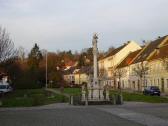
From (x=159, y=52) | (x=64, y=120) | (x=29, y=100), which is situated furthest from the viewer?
(x=159, y=52)

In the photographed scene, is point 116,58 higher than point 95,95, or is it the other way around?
point 116,58

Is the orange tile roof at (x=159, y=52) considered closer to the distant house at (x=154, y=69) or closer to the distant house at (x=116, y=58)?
the distant house at (x=154, y=69)

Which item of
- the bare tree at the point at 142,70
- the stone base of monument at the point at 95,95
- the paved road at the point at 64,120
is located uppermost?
the bare tree at the point at 142,70

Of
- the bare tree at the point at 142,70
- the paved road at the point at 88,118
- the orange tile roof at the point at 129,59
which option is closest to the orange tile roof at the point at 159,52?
the bare tree at the point at 142,70

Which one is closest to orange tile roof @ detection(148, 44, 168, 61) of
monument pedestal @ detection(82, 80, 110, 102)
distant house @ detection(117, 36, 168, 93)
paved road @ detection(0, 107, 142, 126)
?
distant house @ detection(117, 36, 168, 93)

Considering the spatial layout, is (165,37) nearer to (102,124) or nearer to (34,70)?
(34,70)

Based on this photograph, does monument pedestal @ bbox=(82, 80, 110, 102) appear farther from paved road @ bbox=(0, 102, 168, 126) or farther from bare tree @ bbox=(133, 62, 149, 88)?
bare tree @ bbox=(133, 62, 149, 88)

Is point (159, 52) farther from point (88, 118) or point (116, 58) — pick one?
point (88, 118)

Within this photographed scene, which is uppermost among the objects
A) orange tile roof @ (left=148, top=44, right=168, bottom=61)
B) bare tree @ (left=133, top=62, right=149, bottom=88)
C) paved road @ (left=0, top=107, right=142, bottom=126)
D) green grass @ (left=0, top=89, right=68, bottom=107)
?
orange tile roof @ (left=148, top=44, right=168, bottom=61)

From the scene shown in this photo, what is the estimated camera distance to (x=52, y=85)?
377 ft

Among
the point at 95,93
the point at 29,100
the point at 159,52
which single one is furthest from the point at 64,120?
the point at 159,52

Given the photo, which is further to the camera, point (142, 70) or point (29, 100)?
point (142, 70)

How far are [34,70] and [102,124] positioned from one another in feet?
319

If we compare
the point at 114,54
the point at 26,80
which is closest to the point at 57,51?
the point at 114,54
